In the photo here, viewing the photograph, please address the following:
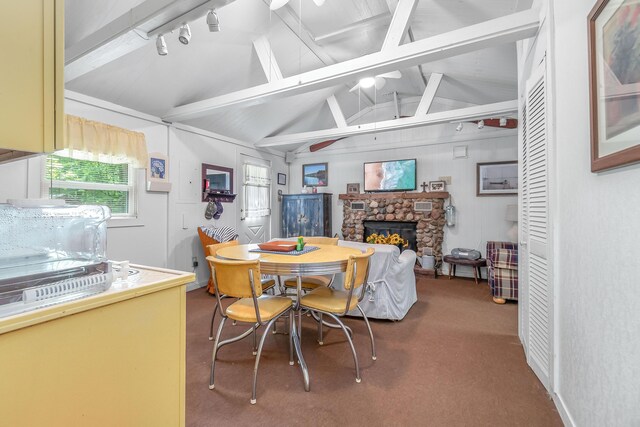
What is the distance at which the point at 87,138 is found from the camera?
3.06 metres

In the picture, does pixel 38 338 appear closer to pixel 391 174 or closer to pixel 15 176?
pixel 15 176

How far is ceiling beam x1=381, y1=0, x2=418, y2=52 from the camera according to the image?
2.31m

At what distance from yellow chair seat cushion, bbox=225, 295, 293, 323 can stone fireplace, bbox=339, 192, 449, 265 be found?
3.70 metres

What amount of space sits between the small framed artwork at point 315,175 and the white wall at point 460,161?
70 centimetres

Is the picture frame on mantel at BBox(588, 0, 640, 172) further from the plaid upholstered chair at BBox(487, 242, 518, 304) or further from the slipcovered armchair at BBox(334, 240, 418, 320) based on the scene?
the plaid upholstered chair at BBox(487, 242, 518, 304)

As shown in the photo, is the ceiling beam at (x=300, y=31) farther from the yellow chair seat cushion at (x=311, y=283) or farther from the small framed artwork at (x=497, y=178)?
the small framed artwork at (x=497, y=178)

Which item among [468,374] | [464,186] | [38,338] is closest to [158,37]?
[38,338]

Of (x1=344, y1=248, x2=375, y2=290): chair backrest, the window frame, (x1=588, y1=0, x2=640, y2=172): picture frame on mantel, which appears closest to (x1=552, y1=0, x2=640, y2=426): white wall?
(x1=588, y1=0, x2=640, y2=172): picture frame on mantel

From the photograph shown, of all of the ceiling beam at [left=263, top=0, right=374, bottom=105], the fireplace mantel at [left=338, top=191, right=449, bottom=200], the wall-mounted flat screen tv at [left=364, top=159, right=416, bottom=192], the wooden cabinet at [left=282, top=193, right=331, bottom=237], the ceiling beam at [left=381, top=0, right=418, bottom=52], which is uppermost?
Result: the ceiling beam at [left=263, top=0, right=374, bottom=105]

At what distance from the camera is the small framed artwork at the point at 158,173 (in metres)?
3.71

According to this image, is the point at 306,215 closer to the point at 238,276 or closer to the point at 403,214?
the point at 403,214

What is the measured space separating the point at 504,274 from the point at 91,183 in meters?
5.00

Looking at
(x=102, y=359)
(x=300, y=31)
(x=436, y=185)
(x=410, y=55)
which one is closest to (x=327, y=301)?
(x=102, y=359)

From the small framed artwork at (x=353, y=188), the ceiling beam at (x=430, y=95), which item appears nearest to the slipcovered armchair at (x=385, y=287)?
the ceiling beam at (x=430, y=95)
